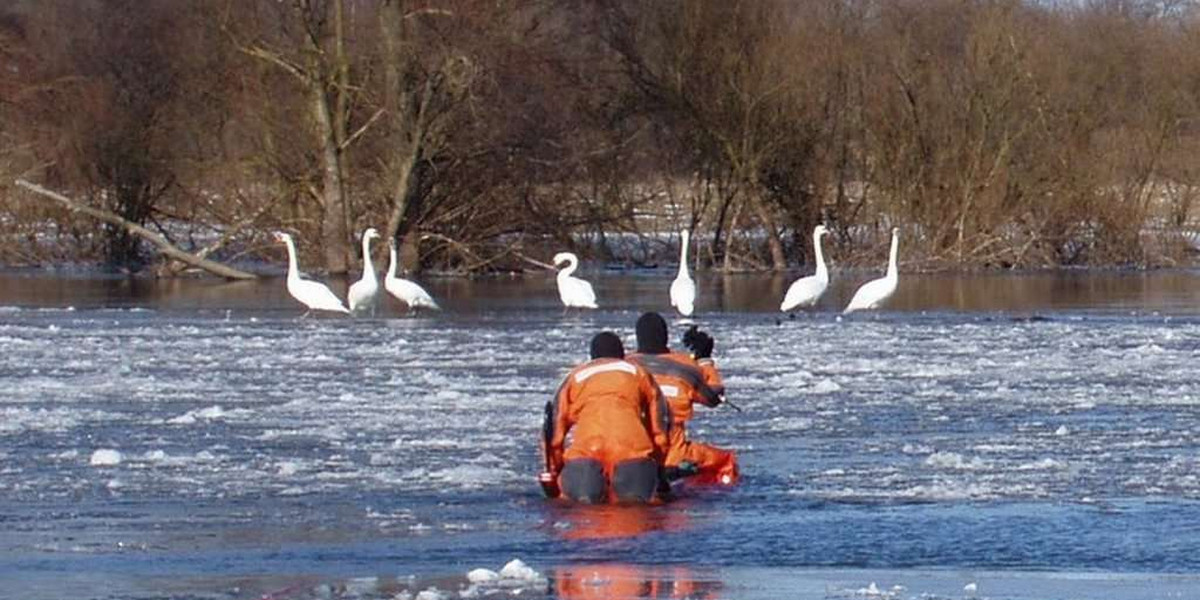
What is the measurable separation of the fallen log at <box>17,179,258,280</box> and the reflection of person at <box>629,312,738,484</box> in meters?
24.5

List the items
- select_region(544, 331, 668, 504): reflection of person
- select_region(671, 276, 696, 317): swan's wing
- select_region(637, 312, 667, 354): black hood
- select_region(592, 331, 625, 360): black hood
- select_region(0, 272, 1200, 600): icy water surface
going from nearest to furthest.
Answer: select_region(0, 272, 1200, 600): icy water surface → select_region(544, 331, 668, 504): reflection of person → select_region(592, 331, 625, 360): black hood → select_region(637, 312, 667, 354): black hood → select_region(671, 276, 696, 317): swan's wing

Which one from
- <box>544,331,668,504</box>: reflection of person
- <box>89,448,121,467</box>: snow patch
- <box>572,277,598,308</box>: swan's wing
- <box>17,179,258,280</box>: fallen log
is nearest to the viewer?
<box>544,331,668,504</box>: reflection of person

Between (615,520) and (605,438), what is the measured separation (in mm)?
509

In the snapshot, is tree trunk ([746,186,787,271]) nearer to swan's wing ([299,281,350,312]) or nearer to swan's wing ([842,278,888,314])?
swan's wing ([842,278,888,314])

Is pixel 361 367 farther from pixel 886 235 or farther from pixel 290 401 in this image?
pixel 886 235

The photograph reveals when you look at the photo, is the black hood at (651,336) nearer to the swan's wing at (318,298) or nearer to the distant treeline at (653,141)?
the swan's wing at (318,298)

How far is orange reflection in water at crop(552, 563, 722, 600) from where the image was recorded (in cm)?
863

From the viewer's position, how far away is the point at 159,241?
3688 centimetres

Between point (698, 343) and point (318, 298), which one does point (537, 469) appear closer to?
point (698, 343)

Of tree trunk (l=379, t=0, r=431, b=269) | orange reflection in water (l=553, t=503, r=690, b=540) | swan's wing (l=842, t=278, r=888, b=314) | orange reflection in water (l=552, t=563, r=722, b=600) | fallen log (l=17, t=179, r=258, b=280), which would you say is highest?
tree trunk (l=379, t=0, r=431, b=269)

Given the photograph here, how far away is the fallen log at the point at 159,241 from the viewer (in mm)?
36250

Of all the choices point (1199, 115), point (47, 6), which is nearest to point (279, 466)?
point (1199, 115)

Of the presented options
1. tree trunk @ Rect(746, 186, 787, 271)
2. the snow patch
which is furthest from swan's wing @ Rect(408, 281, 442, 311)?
the snow patch

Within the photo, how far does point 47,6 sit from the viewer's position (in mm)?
44469
